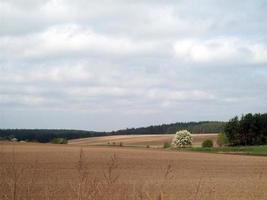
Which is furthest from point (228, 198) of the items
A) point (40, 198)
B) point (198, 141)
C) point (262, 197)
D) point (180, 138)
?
point (198, 141)

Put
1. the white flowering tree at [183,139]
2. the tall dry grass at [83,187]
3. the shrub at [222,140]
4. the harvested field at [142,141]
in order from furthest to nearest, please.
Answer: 1. the harvested field at [142,141]
2. the shrub at [222,140]
3. the white flowering tree at [183,139]
4. the tall dry grass at [83,187]

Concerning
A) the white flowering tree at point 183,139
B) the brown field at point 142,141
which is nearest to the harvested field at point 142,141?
the brown field at point 142,141

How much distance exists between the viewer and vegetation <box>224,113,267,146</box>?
13612cm

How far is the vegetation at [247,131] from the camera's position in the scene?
136125mm

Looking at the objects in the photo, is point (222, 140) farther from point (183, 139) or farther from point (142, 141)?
point (142, 141)

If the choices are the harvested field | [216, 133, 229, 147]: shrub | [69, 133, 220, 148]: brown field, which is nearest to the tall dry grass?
[69, 133, 220, 148]: brown field

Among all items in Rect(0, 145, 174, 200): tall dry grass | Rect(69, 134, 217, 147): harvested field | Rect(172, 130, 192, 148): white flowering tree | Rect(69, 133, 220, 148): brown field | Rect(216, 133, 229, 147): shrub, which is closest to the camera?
Rect(0, 145, 174, 200): tall dry grass

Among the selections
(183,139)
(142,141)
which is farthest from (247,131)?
(142,141)

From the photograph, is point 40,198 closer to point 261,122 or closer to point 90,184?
point 90,184

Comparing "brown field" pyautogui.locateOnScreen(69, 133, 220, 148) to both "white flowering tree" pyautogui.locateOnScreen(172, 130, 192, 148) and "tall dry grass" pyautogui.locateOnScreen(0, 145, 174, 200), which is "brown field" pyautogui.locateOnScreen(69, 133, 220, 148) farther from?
"tall dry grass" pyautogui.locateOnScreen(0, 145, 174, 200)

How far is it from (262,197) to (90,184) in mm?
7030

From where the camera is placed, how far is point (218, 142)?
5428 inches

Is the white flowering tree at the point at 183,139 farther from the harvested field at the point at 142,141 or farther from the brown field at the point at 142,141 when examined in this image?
the harvested field at the point at 142,141

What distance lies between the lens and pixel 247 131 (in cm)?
13700
